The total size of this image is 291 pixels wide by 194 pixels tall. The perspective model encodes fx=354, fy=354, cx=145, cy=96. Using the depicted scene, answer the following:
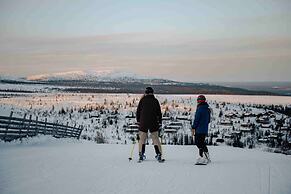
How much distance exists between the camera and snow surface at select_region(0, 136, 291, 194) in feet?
23.9

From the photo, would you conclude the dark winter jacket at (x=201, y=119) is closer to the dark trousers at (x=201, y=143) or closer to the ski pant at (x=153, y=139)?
the dark trousers at (x=201, y=143)

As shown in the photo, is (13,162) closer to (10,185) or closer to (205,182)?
(10,185)

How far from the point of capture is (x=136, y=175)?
8.53m

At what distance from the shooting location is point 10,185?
7.43 m

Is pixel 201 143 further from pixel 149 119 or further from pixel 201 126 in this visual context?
pixel 149 119

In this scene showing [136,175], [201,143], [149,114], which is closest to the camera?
[136,175]

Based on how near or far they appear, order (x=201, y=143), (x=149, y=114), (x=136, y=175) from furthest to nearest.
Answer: (x=149, y=114) → (x=201, y=143) → (x=136, y=175)

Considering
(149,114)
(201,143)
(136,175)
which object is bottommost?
(136,175)

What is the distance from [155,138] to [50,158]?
3.23m

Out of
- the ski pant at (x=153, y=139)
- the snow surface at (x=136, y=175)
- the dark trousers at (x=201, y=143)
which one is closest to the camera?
the snow surface at (x=136, y=175)

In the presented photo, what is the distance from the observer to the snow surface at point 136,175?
23.9 feet

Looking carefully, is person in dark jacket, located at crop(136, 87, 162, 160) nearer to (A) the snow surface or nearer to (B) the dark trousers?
(A) the snow surface

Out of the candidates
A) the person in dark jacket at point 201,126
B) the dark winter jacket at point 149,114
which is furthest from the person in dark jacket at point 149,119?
the person in dark jacket at point 201,126

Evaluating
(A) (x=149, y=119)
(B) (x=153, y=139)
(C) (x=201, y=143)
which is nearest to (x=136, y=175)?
(B) (x=153, y=139)
